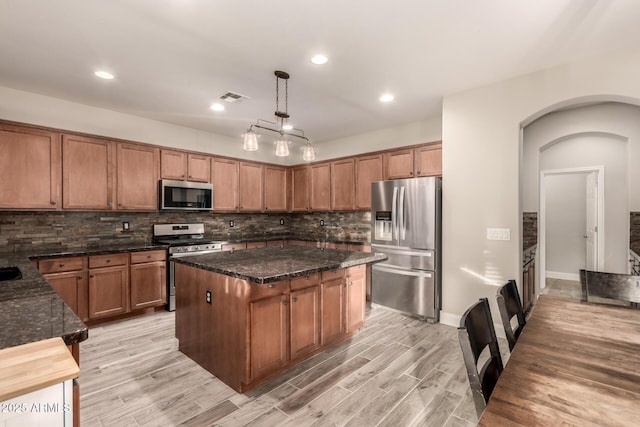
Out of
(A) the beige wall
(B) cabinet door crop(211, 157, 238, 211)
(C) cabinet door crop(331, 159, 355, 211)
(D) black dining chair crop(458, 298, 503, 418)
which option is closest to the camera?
(D) black dining chair crop(458, 298, 503, 418)

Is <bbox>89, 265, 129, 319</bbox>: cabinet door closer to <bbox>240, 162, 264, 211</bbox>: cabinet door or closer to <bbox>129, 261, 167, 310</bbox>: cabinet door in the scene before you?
<bbox>129, 261, 167, 310</bbox>: cabinet door

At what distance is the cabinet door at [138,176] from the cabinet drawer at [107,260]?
27.5 inches

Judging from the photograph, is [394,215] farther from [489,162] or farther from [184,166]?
[184,166]

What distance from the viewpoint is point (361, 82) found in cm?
329

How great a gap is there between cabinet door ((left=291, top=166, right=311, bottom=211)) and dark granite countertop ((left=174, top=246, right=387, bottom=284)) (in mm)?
2518

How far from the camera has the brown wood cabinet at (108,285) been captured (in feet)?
11.7

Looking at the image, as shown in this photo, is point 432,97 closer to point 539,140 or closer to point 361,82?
point 361,82

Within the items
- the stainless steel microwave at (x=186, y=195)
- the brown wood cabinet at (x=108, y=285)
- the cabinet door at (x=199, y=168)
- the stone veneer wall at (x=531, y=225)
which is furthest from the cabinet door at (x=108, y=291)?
the stone veneer wall at (x=531, y=225)

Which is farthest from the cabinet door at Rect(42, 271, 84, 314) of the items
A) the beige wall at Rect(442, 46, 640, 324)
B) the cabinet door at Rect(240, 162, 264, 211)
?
the beige wall at Rect(442, 46, 640, 324)

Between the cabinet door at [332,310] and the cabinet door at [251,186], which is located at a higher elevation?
the cabinet door at [251,186]

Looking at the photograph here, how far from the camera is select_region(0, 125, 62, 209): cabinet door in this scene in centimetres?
329

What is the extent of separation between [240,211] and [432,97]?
3502 millimetres

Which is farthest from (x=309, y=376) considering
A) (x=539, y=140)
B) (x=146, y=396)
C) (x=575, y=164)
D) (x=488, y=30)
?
(x=575, y=164)

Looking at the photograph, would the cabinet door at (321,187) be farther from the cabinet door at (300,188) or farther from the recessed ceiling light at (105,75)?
the recessed ceiling light at (105,75)
